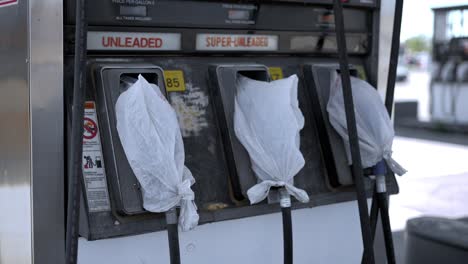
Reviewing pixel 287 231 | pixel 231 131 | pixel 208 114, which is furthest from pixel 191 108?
pixel 287 231

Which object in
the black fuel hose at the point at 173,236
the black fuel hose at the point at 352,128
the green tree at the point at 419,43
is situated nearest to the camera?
the black fuel hose at the point at 173,236

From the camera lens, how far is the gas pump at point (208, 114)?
2.57 m

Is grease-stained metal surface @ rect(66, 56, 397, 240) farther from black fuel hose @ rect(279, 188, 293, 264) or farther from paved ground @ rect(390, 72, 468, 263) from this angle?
paved ground @ rect(390, 72, 468, 263)

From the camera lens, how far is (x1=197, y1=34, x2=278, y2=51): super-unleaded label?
9.77 ft

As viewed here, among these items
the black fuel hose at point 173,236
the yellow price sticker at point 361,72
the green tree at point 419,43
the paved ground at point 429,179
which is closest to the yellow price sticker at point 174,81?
the black fuel hose at point 173,236

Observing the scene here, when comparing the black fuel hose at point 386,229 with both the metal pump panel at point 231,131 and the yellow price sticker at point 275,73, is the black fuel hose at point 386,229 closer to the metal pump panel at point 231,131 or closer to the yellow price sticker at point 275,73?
the metal pump panel at point 231,131

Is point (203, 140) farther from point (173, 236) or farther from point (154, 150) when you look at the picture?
point (173, 236)

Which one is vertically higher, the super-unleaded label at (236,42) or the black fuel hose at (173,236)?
the super-unleaded label at (236,42)

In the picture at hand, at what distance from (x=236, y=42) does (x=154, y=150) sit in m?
Result: 0.86

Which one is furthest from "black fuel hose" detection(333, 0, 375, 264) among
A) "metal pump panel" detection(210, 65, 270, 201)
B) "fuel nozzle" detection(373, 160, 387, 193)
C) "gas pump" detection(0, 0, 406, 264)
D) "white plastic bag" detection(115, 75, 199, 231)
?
"white plastic bag" detection(115, 75, 199, 231)

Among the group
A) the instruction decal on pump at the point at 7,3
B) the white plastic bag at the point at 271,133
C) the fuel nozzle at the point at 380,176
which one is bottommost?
the fuel nozzle at the point at 380,176

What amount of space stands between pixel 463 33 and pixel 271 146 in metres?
12.3

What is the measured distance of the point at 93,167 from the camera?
8.55ft

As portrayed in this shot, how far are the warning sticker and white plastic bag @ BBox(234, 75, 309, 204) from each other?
1.89ft
